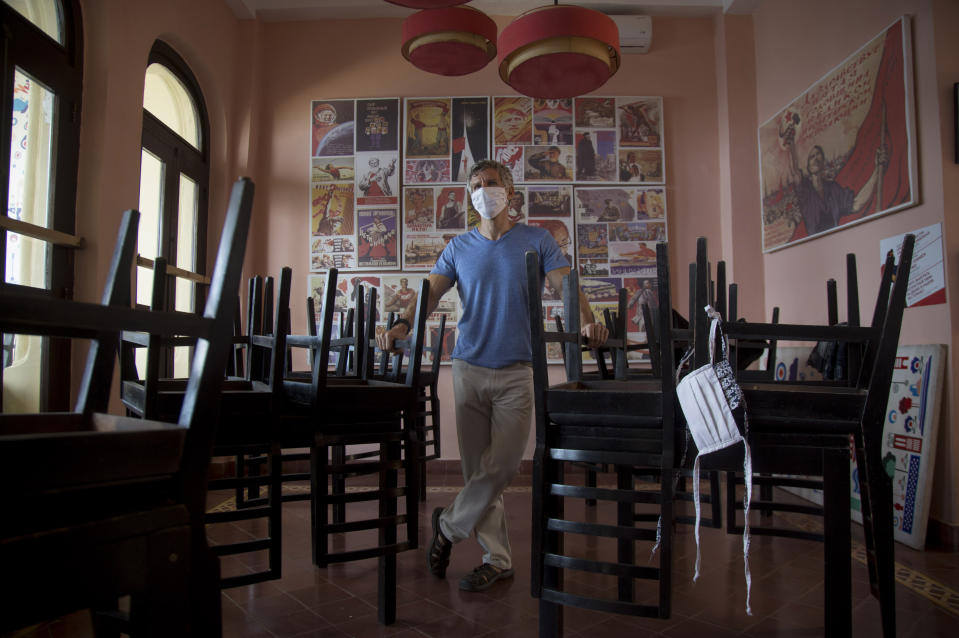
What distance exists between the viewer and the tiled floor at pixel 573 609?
192 centimetres

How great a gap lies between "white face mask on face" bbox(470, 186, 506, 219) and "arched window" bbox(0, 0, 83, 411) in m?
2.15

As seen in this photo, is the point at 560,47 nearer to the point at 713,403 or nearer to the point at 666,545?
the point at 713,403

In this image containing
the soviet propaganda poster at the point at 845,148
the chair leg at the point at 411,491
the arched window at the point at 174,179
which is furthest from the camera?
the arched window at the point at 174,179

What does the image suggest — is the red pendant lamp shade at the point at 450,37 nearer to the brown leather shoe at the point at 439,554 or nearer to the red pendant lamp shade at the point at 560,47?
the red pendant lamp shade at the point at 560,47

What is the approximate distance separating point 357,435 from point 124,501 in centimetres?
113

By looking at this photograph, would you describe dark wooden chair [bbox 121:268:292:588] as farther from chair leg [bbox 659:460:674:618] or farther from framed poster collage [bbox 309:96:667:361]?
framed poster collage [bbox 309:96:667:361]

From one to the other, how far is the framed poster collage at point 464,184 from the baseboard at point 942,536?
2577mm

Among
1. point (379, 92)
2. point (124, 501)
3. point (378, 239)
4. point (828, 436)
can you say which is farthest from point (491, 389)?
point (379, 92)

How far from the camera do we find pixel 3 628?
68 cm

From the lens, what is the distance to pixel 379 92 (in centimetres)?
534

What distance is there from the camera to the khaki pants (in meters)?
2.36

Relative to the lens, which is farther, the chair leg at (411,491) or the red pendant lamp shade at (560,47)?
the red pendant lamp shade at (560,47)

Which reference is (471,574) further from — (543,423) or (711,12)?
(711,12)

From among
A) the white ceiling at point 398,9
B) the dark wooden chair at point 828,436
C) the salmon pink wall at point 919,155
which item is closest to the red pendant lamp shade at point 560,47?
the dark wooden chair at point 828,436
